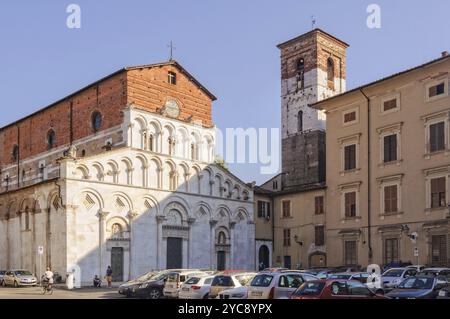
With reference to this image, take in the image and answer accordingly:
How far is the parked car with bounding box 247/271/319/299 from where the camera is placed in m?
18.7

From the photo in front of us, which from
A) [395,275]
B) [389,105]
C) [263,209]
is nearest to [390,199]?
[389,105]

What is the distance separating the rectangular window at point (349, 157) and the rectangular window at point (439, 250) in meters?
7.96

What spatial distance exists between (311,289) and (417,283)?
5.16 metres

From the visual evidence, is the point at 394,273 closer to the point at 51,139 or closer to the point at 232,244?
the point at 232,244

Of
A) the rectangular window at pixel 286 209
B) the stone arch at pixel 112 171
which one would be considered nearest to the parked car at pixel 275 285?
the stone arch at pixel 112 171

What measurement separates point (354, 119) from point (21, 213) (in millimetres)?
23503

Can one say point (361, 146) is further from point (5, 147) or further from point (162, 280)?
point (5, 147)

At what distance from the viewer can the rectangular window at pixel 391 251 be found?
1417 inches

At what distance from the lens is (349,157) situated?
1575 inches

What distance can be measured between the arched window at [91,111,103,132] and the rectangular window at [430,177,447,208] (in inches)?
943

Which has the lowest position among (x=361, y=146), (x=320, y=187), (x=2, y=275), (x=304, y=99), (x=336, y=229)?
(x=2, y=275)

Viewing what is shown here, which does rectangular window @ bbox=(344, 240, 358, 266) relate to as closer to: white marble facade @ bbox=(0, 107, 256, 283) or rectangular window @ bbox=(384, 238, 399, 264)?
rectangular window @ bbox=(384, 238, 399, 264)

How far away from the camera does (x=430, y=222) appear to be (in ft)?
111

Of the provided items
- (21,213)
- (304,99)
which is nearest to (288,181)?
(304,99)
